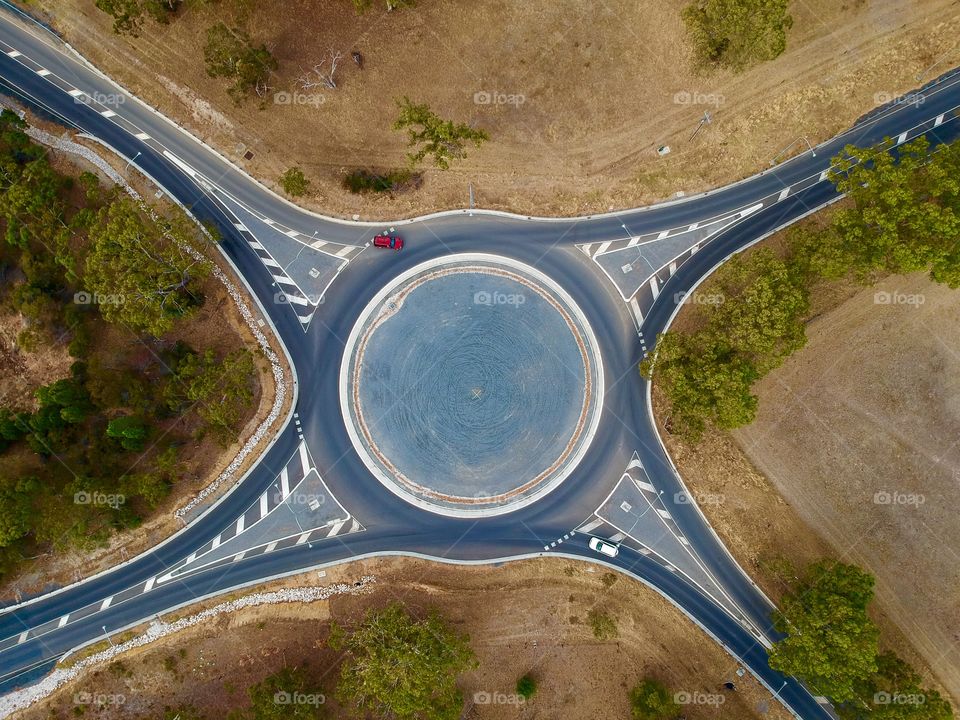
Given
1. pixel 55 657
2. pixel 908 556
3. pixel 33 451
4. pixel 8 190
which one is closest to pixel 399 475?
pixel 33 451

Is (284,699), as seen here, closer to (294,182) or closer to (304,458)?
(304,458)

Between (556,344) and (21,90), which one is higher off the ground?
(21,90)

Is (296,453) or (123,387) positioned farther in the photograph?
(296,453)

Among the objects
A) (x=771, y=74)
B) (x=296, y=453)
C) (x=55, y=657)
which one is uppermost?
(x=771, y=74)

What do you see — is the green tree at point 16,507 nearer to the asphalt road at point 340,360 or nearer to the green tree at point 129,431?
the green tree at point 129,431

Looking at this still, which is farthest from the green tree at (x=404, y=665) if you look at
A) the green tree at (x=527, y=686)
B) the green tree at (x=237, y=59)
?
the green tree at (x=237, y=59)

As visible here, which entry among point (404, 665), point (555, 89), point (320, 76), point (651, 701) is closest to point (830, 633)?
point (651, 701)

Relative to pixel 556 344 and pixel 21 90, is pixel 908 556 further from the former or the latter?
pixel 21 90
